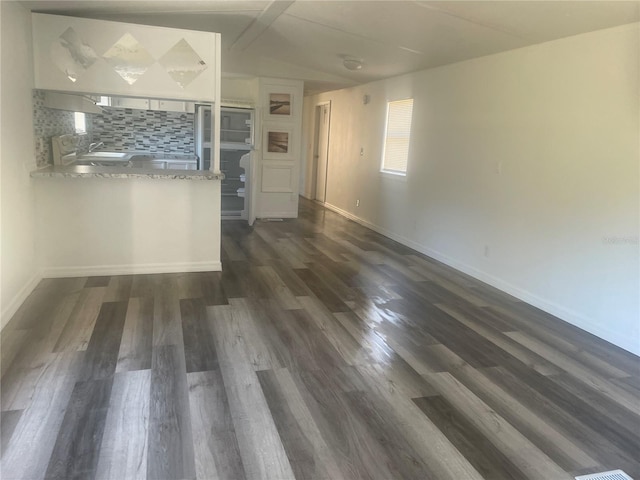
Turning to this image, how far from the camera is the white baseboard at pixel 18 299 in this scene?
3192 millimetres

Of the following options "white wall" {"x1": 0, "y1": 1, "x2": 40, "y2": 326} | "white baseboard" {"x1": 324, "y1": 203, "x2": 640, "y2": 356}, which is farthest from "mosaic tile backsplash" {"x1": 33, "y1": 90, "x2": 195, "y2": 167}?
"white baseboard" {"x1": 324, "y1": 203, "x2": 640, "y2": 356}

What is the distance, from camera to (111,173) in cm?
411

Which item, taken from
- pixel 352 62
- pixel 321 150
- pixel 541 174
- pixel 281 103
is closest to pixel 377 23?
pixel 352 62

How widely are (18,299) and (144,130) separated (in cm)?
387

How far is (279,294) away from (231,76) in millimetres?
4348

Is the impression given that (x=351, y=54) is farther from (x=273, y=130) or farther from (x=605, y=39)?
(x=605, y=39)

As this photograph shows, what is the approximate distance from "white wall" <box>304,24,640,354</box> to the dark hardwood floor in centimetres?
39

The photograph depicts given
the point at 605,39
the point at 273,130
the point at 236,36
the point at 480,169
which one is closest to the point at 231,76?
the point at 273,130

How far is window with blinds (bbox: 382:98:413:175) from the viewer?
20.7 ft

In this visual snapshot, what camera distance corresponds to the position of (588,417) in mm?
2510

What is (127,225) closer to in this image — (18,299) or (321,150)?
(18,299)

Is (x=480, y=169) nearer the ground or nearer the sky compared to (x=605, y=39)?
nearer the ground

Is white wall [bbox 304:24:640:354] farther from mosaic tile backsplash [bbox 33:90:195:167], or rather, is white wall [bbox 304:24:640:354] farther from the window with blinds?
mosaic tile backsplash [bbox 33:90:195:167]

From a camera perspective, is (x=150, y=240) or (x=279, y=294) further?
(x=150, y=240)
